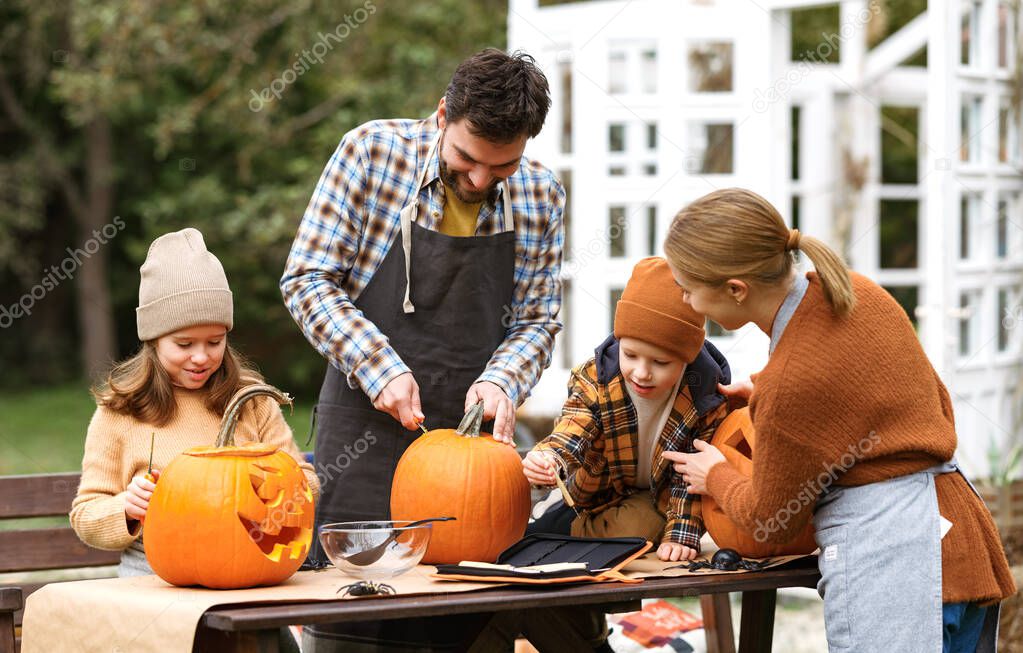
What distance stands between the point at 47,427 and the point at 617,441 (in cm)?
1215

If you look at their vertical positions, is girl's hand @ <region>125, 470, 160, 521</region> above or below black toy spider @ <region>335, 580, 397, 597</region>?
above

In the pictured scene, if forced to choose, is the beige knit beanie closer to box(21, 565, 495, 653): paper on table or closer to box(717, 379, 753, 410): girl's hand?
box(21, 565, 495, 653): paper on table

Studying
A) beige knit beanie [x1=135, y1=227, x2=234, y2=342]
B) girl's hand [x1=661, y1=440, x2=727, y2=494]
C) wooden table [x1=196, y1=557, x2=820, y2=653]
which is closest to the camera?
wooden table [x1=196, y1=557, x2=820, y2=653]

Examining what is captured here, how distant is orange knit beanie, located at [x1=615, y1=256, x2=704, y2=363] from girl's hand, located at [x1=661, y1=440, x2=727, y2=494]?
0.23 m

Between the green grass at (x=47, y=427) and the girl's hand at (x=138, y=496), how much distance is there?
7.08 metres

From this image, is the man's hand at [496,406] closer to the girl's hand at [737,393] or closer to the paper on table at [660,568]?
the paper on table at [660,568]

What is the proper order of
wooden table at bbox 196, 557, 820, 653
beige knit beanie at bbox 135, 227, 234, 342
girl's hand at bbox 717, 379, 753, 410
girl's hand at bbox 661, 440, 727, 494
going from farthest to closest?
girl's hand at bbox 717, 379, 753, 410 < beige knit beanie at bbox 135, 227, 234, 342 < girl's hand at bbox 661, 440, 727, 494 < wooden table at bbox 196, 557, 820, 653

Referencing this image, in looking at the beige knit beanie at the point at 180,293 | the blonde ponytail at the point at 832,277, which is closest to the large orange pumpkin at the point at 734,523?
the blonde ponytail at the point at 832,277

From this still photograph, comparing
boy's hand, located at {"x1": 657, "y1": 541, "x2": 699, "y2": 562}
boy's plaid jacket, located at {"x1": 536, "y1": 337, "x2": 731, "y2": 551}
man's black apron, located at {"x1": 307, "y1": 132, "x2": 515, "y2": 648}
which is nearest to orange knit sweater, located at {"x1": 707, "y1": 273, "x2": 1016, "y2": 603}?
boy's hand, located at {"x1": 657, "y1": 541, "x2": 699, "y2": 562}

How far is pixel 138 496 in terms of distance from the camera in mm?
2766

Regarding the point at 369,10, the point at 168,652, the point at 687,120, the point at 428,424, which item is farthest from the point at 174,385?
the point at 369,10

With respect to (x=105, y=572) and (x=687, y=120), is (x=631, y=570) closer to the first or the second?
(x=105, y=572)

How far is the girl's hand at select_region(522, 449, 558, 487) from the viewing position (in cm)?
290

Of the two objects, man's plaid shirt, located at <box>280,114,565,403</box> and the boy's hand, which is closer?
the boy's hand
